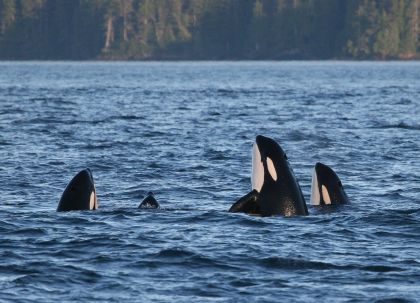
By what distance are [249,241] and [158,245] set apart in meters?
1.12

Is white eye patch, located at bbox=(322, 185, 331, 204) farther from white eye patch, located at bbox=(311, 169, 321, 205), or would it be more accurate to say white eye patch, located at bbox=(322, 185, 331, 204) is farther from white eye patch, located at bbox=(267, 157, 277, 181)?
white eye patch, located at bbox=(267, 157, 277, 181)

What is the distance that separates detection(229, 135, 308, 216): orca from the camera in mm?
15695

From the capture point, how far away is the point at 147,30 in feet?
609

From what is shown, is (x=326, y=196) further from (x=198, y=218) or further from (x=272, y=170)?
(x=198, y=218)

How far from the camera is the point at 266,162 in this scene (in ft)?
52.0

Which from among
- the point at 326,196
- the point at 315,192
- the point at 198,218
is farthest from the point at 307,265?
the point at 315,192

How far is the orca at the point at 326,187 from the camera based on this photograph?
55.7 feet

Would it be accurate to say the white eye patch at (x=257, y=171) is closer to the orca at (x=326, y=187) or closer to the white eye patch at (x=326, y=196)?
the orca at (x=326, y=187)

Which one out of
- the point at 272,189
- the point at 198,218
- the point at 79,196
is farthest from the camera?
the point at 79,196

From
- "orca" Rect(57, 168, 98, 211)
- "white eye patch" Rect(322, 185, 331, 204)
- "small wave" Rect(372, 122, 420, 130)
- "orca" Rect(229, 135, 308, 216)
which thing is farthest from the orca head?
"small wave" Rect(372, 122, 420, 130)

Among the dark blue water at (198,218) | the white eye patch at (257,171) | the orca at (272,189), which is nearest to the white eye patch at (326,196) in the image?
the dark blue water at (198,218)

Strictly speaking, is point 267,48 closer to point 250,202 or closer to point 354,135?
point 354,135

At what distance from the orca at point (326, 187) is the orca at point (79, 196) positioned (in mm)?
3128

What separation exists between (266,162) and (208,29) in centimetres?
16818
